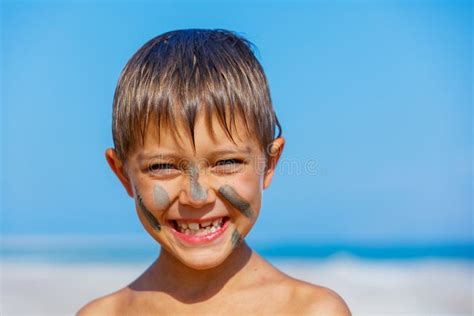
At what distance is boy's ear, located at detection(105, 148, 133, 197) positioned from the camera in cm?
333

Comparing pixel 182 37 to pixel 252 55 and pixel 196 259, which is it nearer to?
pixel 252 55

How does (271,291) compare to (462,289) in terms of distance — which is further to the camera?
(462,289)

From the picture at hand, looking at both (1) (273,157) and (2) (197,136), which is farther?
(1) (273,157)

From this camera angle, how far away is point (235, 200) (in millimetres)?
3084

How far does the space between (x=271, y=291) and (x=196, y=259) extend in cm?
53

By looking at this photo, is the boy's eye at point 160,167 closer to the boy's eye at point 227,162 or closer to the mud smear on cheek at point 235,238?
the boy's eye at point 227,162

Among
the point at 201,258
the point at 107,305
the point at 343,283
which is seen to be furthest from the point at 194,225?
the point at 343,283

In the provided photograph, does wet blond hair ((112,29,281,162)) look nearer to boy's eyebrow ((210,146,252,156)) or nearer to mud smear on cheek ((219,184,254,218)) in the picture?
A: boy's eyebrow ((210,146,252,156))

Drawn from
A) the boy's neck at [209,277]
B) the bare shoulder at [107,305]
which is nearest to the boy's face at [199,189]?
the boy's neck at [209,277]

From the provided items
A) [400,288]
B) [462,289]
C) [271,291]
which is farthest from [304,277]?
[271,291]

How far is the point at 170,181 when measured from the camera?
9.93 feet

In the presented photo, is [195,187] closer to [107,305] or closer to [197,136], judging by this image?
[197,136]

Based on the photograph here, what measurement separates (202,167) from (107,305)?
132cm

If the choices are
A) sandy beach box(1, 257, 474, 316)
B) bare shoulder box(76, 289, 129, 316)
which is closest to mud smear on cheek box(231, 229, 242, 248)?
bare shoulder box(76, 289, 129, 316)
